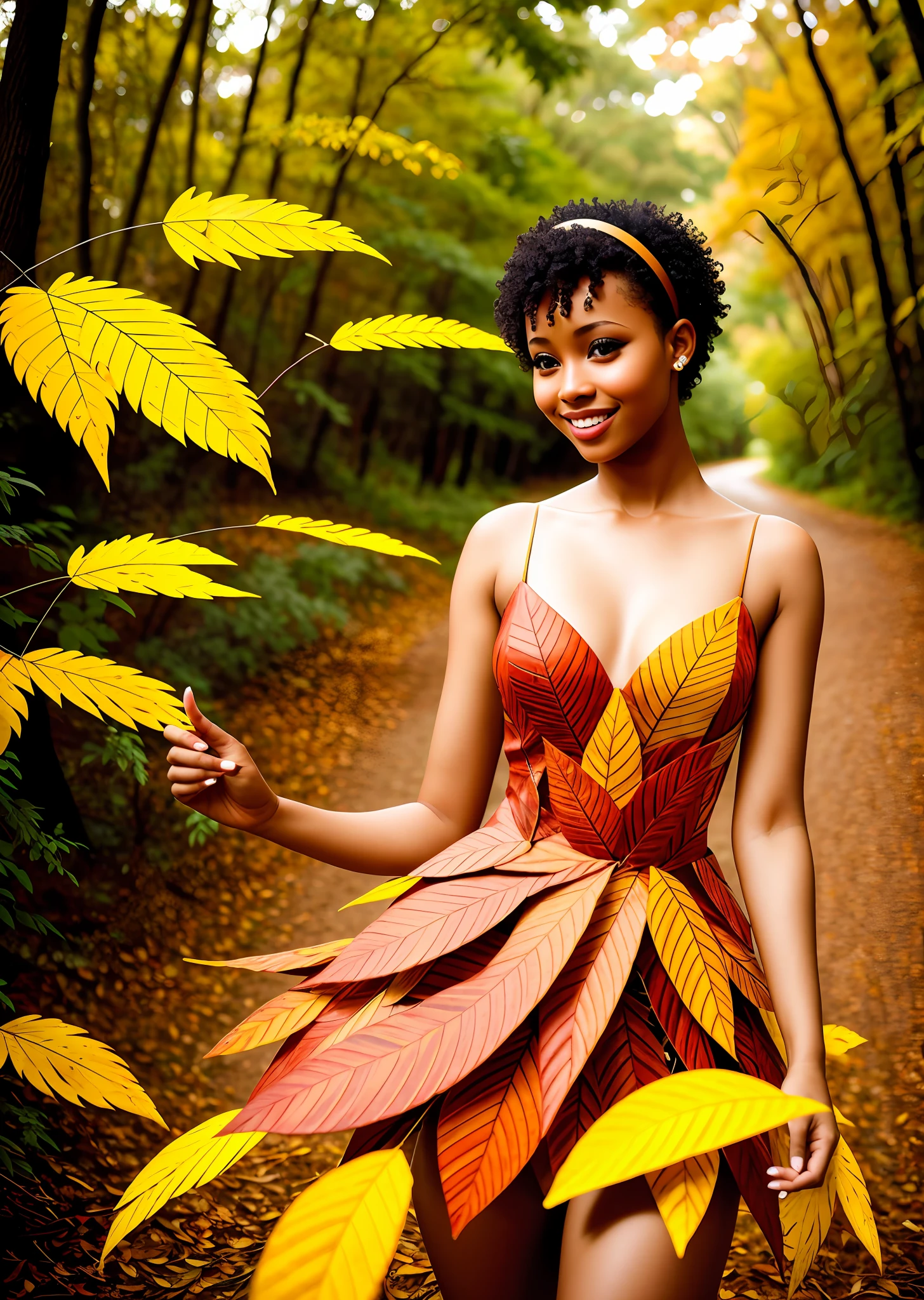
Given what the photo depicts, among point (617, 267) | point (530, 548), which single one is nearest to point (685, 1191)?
point (530, 548)

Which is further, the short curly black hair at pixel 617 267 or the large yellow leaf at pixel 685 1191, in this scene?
the short curly black hair at pixel 617 267

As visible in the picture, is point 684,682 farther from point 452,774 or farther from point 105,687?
point 105,687

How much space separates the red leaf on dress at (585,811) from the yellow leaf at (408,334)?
638 mm

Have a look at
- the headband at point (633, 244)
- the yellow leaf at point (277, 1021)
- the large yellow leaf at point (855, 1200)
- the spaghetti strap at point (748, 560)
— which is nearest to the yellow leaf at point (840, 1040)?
the large yellow leaf at point (855, 1200)

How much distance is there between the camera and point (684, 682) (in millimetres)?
1264

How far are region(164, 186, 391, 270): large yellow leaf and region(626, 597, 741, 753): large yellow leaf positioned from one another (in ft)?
2.20

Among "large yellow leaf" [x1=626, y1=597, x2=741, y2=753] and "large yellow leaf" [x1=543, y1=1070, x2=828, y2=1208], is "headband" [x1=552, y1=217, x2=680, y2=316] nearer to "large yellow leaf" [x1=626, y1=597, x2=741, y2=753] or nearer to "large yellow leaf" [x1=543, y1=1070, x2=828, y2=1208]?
"large yellow leaf" [x1=626, y1=597, x2=741, y2=753]

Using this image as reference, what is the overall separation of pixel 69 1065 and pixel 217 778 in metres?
0.49

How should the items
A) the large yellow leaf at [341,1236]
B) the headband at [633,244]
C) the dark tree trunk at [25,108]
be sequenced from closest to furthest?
1. the large yellow leaf at [341,1236]
2. the headband at [633,244]
3. the dark tree trunk at [25,108]

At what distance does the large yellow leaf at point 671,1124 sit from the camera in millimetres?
938

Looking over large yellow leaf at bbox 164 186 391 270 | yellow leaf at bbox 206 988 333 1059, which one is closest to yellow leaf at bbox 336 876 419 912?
yellow leaf at bbox 206 988 333 1059

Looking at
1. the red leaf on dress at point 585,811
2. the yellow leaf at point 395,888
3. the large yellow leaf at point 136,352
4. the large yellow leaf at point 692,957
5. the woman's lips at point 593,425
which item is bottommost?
the yellow leaf at point 395,888

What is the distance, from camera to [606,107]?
10.7m

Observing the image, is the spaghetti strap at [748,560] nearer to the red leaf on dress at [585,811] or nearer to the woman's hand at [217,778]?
the red leaf on dress at [585,811]
